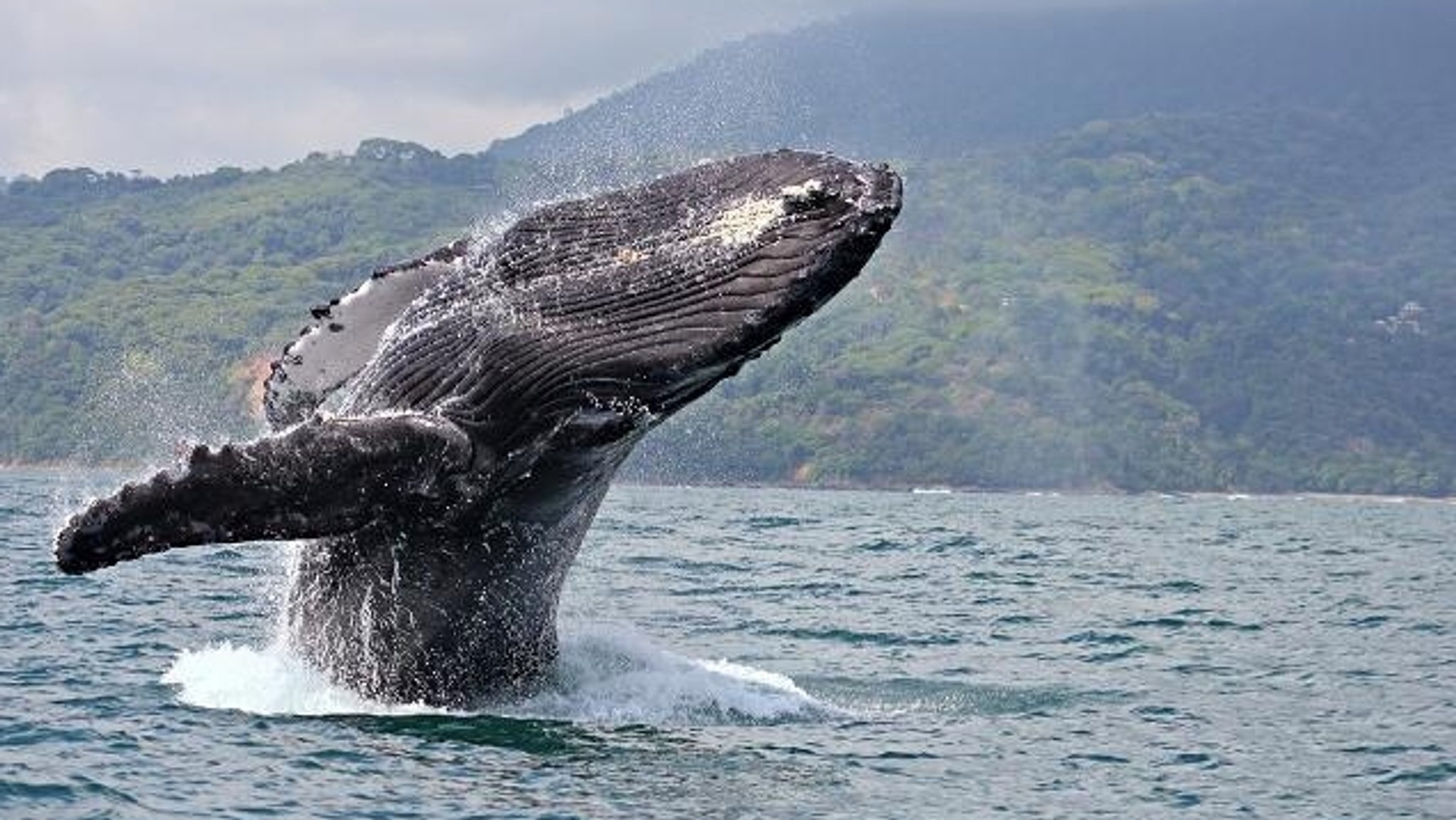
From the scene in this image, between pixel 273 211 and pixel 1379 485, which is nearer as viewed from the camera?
pixel 1379 485

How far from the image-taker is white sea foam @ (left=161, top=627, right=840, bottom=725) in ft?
27.5

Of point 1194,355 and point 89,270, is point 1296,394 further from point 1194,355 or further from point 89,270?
point 89,270

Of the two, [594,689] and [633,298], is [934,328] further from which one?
[633,298]

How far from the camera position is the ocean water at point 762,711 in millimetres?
7473

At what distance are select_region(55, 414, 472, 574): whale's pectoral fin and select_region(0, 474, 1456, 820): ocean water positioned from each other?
0.97 m

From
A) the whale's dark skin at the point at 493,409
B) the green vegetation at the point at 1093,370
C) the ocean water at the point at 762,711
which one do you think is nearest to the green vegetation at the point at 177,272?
the green vegetation at the point at 1093,370

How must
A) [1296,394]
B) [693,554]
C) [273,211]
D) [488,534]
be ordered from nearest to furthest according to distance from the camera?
1. [488,534]
2. [693,554]
3. [1296,394]
4. [273,211]

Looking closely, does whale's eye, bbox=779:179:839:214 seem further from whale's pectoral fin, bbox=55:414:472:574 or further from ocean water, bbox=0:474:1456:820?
ocean water, bbox=0:474:1456:820

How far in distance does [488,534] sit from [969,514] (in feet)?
163

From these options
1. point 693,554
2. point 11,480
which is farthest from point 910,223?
point 693,554

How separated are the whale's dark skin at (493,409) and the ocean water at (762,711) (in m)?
0.43

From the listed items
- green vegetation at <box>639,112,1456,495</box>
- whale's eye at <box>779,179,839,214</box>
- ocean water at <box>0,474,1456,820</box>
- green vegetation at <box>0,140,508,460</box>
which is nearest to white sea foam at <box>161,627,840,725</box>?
ocean water at <box>0,474,1456,820</box>

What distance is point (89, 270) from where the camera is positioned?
468 feet

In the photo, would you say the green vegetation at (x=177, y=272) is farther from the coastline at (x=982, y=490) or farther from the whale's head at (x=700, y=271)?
the whale's head at (x=700, y=271)
